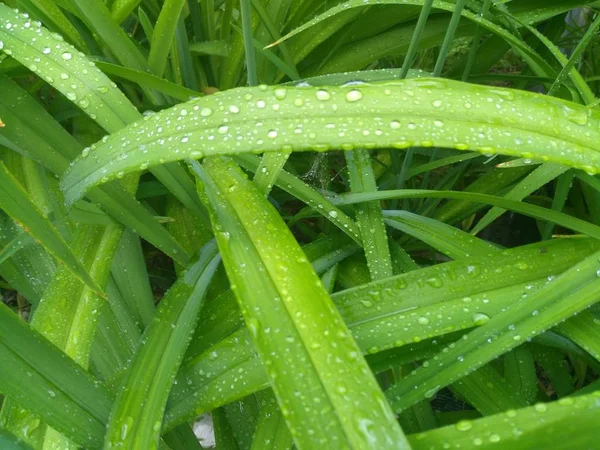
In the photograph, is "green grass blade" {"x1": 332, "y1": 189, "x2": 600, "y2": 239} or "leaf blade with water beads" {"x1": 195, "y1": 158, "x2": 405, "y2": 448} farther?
"green grass blade" {"x1": 332, "y1": 189, "x2": 600, "y2": 239}

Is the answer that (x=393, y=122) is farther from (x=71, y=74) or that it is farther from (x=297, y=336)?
(x=71, y=74)

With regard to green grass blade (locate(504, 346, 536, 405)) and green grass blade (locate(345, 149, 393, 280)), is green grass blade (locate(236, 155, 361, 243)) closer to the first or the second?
green grass blade (locate(345, 149, 393, 280))

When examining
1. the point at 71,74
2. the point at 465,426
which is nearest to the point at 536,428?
the point at 465,426

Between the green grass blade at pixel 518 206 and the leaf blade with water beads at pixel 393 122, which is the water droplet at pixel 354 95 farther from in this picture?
the green grass blade at pixel 518 206

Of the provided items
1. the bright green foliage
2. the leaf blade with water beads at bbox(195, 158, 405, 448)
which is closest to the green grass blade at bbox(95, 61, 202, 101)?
the bright green foliage

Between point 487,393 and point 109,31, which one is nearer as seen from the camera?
point 487,393

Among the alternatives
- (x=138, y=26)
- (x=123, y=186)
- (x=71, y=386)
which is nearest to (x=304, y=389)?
(x=71, y=386)

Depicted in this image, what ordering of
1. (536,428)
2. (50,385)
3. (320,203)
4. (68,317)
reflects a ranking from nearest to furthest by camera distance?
(536,428)
(50,385)
(68,317)
(320,203)
